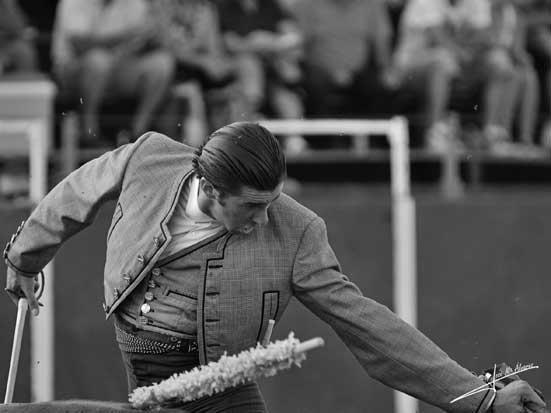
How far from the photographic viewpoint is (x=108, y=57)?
277 inches

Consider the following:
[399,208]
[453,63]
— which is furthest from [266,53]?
[399,208]

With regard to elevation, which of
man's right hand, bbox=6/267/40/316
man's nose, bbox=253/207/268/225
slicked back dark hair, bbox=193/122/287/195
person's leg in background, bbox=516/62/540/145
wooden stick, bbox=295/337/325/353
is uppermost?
slicked back dark hair, bbox=193/122/287/195

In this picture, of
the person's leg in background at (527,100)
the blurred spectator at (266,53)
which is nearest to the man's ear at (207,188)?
the blurred spectator at (266,53)

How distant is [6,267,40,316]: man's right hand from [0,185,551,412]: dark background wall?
2.62 meters

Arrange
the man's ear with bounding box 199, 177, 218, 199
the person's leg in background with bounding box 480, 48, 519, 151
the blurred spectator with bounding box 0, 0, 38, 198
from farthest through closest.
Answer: the person's leg in background with bounding box 480, 48, 519, 151
the blurred spectator with bounding box 0, 0, 38, 198
the man's ear with bounding box 199, 177, 218, 199

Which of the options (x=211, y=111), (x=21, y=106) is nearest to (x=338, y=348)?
(x=211, y=111)

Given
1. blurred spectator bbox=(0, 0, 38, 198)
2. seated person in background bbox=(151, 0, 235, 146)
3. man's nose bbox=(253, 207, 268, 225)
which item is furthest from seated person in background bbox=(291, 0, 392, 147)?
man's nose bbox=(253, 207, 268, 225)

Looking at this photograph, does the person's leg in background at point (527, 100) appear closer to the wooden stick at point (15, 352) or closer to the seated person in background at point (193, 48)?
the seated person in background at point (193, 48)

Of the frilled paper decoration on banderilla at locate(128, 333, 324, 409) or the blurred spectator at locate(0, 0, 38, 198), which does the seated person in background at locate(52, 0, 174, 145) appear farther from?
the frilled paper decoration on banderilla at locate(128, 333, 324, 409)

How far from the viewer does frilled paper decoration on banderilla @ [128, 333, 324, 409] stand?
2.76m

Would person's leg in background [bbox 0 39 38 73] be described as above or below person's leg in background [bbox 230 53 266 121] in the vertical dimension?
above

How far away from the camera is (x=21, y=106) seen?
22.4 ft

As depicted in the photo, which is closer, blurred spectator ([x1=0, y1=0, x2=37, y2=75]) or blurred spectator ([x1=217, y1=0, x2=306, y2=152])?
blurred spectator ([x1=0, y1=0, x2=37, y2=75])

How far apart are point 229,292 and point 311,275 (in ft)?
0.73
